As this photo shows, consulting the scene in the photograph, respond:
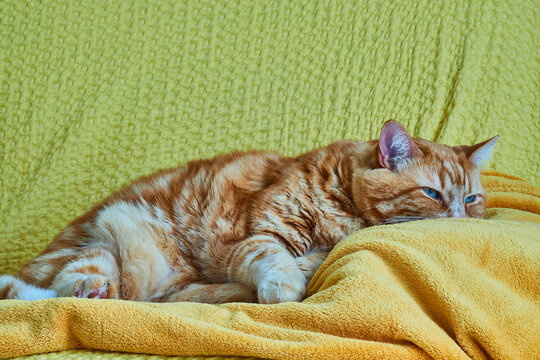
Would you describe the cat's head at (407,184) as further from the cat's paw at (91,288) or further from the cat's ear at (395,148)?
the cat's paw at (91,288)

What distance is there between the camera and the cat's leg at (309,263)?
5.16 feet

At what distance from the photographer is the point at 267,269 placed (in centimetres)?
149

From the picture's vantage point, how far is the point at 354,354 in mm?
1064

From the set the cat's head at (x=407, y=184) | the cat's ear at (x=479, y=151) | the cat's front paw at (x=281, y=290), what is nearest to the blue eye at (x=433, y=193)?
the cat's head at (x=407, y=184)

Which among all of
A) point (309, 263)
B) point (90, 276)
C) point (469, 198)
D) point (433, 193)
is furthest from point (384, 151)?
point (90, 276)

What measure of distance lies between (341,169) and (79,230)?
853 millimetres

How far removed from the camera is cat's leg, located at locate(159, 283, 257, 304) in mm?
1588

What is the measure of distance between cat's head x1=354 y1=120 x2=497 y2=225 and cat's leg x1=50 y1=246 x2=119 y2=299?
2.39 ft

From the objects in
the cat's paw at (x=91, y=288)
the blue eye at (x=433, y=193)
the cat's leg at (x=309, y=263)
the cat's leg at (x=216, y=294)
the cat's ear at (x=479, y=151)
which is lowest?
the cat's leg at (x=216, y=294)

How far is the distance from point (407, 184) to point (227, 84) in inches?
41.3

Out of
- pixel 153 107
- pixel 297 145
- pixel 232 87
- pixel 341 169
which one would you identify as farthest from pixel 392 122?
pixel 153 107

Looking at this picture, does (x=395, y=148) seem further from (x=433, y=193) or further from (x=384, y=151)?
(x=433, y=193)

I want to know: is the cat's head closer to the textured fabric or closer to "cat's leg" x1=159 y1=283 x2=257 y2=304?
"cat's leg" x1=159 y1=283 x2=257 y2=304

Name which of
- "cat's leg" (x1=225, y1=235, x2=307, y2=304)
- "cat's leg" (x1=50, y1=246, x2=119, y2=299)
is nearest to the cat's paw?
"cat's leg" (x1=50, y1=246, x2=119, y2=299)
